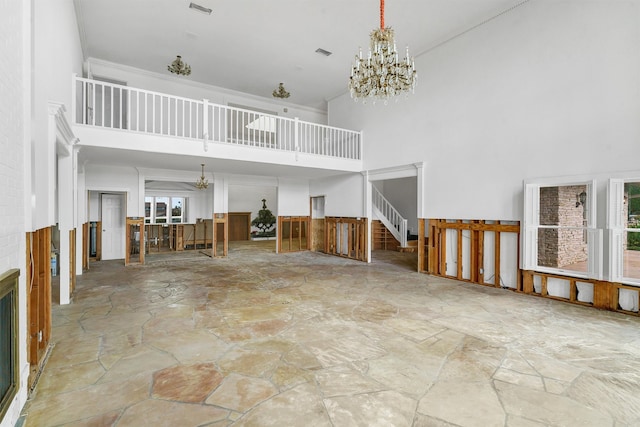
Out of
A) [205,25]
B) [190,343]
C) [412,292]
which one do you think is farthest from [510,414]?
[205,25]

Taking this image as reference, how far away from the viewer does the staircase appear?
445 inches

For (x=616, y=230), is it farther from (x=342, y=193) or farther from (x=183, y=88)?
(x=183, y=88)

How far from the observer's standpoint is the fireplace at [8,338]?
6.28ft

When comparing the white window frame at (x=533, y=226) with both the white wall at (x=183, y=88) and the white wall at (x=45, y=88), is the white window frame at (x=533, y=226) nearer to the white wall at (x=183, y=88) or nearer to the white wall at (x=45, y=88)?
the white wall at (x=45, y=88)

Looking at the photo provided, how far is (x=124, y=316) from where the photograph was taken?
4375 millimetres

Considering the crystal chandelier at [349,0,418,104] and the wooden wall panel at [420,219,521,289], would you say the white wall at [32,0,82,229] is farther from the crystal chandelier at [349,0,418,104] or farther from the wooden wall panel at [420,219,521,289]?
the wooden wall panel at [420,219,521,289]

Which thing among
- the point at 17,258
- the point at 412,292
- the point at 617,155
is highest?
the point at 617,155

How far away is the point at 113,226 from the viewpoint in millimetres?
9398

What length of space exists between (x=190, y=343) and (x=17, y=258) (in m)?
1.82

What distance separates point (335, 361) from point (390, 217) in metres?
9.12

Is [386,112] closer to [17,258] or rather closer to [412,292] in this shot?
[412,292]

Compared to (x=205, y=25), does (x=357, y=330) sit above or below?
below

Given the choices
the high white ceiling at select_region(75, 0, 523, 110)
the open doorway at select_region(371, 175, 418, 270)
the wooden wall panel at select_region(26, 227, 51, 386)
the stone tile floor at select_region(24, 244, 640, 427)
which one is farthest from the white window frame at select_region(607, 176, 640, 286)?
the wooden wall panel at select_region(26, 227, 51, 386)

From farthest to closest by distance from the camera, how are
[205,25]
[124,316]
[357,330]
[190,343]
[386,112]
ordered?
[386,112] < [205,25] < [124,316] < [357,330] < [190,343]
